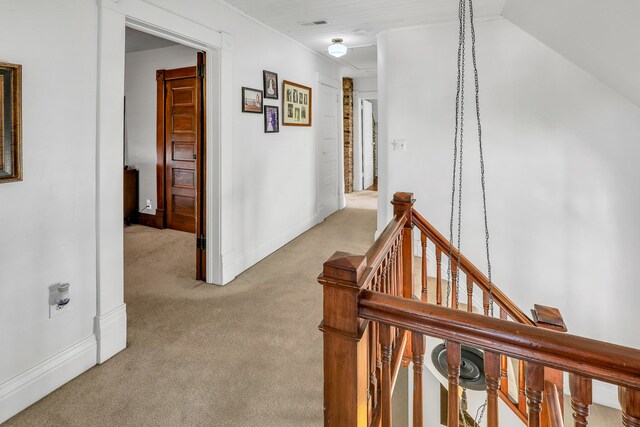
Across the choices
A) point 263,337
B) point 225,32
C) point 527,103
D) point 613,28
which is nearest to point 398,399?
point 263,337

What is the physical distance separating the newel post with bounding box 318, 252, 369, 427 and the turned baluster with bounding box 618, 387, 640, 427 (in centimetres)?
65

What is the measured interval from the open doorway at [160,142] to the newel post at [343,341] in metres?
3.66

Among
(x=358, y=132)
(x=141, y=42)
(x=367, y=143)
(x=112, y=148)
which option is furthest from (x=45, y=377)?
(x=367, y=143)

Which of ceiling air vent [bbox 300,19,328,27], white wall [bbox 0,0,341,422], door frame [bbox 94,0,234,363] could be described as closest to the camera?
white wall [bbox 0,0,341,422]

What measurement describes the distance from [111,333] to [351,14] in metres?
3.27

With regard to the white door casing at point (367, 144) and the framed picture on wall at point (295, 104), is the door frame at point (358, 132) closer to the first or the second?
the white door casing at point (367, 144)

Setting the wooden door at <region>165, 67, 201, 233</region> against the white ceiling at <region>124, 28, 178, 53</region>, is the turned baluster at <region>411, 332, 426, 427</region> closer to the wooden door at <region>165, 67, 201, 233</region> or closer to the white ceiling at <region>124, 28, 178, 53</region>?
the wooden door at <region>165, 67, 201, 233</region>

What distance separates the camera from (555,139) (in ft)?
11.0

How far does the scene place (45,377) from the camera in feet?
6.11

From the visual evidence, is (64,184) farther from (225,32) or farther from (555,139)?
(555,139)

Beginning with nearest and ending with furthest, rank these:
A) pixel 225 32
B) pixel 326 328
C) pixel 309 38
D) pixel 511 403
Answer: pixel 326 328, pixel 511 403, pixel 225 32, pixel 309 38

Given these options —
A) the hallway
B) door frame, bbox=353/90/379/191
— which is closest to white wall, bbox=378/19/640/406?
the hallway

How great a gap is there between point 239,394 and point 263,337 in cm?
57

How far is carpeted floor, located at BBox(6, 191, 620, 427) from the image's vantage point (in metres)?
1.77
